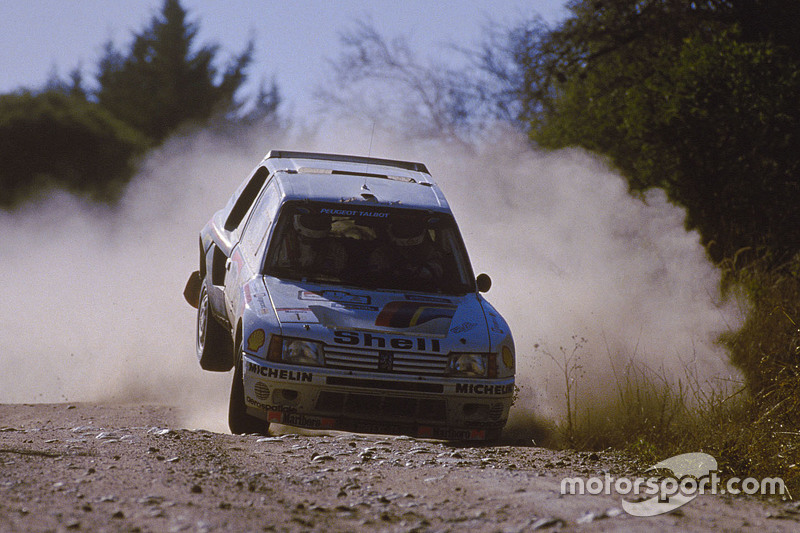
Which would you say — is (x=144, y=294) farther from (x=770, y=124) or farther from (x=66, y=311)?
(x=770, y=124)

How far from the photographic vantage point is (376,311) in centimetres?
670

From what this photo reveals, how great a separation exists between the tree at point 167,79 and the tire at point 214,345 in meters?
35.2

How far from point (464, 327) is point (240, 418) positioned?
161 centimetres

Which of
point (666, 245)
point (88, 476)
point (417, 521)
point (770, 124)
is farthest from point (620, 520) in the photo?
point (770, 124)

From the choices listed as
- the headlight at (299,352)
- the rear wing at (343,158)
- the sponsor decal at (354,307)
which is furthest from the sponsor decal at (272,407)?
the rear wing at (343,158)

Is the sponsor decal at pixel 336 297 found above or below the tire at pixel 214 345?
above

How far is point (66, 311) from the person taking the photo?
44.1 ft

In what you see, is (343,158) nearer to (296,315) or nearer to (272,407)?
(296,315)

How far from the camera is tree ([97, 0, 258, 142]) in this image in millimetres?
44625

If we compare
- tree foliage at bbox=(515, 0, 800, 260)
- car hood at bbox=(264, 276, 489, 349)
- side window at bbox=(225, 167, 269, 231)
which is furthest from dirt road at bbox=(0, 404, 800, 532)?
tree foliage at bbox=(515, 0, 800, 260)

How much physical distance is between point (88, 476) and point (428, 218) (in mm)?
3471

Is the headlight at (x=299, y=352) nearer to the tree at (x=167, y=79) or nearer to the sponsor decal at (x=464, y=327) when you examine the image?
the sponsor decal at (x=464, y=327)

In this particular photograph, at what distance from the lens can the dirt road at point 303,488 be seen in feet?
14.3
